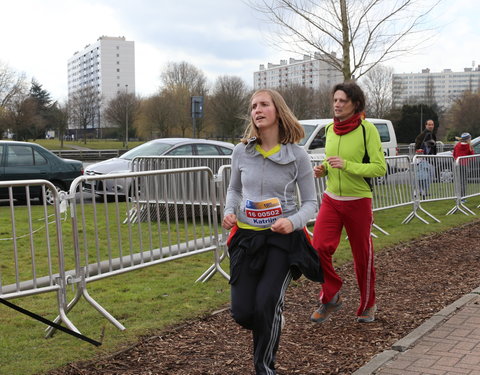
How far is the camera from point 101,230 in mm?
5551

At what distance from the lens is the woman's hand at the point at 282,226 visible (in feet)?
11.0

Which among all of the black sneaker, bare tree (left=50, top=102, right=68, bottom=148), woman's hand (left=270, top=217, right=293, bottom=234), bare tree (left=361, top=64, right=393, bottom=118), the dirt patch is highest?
bare tree (left=361, top=64, right=393, bottom=118)

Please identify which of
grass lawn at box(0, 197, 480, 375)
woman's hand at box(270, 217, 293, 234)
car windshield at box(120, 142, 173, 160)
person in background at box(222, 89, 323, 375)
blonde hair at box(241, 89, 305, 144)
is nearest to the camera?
woman's hand at box(270, 217, 293, 234)

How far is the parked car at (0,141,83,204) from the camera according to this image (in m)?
13.4

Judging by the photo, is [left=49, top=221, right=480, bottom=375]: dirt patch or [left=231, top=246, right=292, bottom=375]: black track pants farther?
[left=49, top=221, right=480, bottom=375]: dirt patch

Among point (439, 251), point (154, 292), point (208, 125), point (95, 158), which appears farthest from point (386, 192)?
point (208, 125)

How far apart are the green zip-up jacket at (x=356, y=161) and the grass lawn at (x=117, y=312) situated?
1653 mm

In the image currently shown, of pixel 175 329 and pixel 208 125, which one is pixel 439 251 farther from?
pixel 208 125

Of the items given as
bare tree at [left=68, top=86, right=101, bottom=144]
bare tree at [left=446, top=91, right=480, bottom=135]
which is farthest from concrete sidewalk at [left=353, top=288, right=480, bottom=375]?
bare tree at [left=68, top=86, right=101, bottom=144]

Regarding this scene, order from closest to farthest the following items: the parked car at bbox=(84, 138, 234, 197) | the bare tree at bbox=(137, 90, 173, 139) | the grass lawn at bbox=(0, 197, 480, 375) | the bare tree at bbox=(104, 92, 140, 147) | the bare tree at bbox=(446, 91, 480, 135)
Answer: the grass lawn at bbox=(0, 197, 480, 375), the parked car at bbox=(84, 138, 234, 197), the bare tree at bbox=(446, 91, 480, 135), the bare tree at bbox=(137, 90, 173, 139), the bare tree at bbox=(104, 92, 140, 147)

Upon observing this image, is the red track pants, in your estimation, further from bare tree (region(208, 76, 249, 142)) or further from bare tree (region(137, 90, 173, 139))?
bare tree (region(137, 90, 173, 139))

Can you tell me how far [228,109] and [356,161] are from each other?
66312 mm

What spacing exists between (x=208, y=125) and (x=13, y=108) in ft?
75.1

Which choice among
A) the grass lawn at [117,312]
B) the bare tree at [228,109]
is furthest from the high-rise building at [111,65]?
the grass lawn at [117,312]
